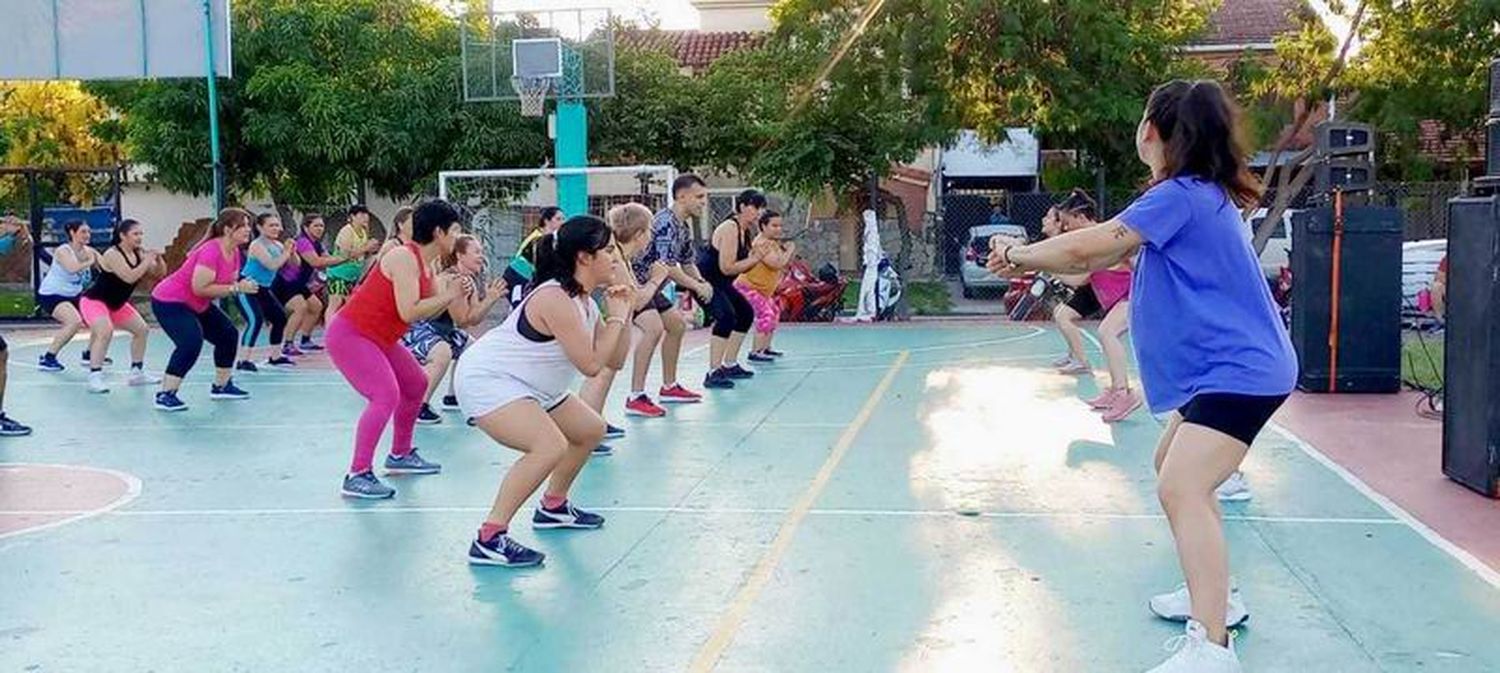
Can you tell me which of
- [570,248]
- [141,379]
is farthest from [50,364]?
[570,248]

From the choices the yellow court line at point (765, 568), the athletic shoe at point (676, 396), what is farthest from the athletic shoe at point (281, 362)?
the yellow court line at point (765, 568)

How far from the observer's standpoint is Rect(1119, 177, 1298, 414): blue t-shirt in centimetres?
449

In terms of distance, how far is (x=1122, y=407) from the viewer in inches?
412

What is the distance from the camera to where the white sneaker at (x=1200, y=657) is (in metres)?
4.51

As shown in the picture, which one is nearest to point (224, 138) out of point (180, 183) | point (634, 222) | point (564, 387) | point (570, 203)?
point (180, 183)

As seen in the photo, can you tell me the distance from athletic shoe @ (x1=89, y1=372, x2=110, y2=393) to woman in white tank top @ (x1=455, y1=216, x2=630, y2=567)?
8054 mm

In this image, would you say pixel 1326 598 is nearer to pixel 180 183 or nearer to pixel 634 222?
pixel 634 222

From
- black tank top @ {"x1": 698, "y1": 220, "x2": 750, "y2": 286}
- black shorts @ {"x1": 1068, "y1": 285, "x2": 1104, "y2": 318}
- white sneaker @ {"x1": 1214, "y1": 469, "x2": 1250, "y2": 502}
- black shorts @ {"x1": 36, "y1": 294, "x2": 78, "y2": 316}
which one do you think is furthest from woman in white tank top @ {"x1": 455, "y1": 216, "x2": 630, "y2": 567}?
black shorts @ {"x1": 36, "y1": 294, "x2": 78, "y2": 316}

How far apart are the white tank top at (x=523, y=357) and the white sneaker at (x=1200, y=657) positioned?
2.80m

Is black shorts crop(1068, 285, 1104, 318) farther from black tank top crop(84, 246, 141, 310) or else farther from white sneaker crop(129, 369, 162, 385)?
white sneaker crop(129, 369, 162, 385)

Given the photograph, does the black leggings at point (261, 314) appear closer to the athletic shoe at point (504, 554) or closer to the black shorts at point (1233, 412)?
the athletic shoe at point (504, 554)

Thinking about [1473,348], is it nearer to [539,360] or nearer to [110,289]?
[539,360]

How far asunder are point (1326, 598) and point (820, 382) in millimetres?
7649

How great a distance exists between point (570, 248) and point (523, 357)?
20.0 inches
